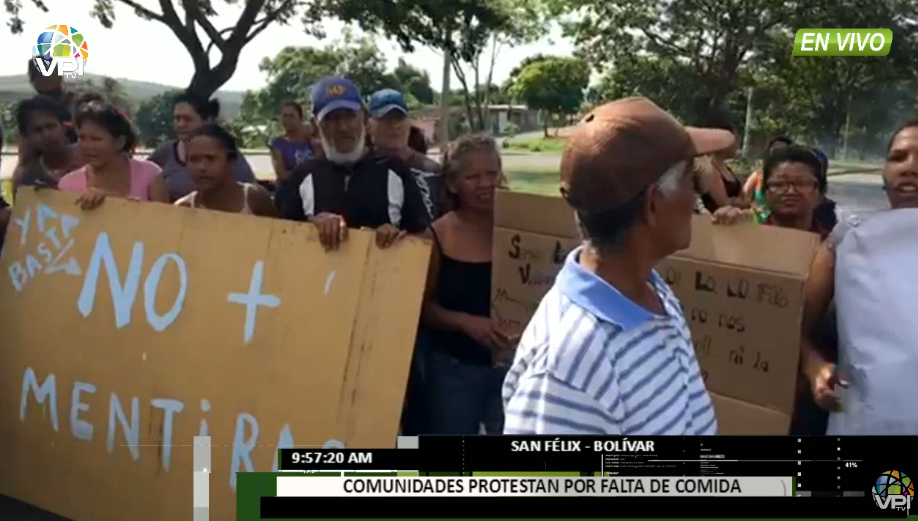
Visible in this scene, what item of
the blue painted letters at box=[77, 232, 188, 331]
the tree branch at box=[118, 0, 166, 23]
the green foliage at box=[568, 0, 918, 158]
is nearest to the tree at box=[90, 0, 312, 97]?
the tree branch at box=[118, 0, 166, 23]

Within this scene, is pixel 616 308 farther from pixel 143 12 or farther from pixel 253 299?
pixel 143 12

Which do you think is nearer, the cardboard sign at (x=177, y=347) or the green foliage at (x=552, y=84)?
the cardboard sign at (x=177, y=347)

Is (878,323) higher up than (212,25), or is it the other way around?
(212,25)

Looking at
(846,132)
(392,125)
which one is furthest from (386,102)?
(846,132)

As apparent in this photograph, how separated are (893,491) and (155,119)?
2655 millimetres

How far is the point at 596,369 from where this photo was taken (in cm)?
116

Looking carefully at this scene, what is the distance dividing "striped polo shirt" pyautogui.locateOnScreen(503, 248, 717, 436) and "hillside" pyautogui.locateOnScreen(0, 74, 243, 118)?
2.05 meters

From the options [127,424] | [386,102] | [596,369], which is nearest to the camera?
[596,369]

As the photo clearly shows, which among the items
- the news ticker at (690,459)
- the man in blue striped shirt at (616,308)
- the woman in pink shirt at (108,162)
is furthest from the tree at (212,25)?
the man in blue striped shirt at (616,308)

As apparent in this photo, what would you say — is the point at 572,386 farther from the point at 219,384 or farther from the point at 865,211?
the point at 219,384

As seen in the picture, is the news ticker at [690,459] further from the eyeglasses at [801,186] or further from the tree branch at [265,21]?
the tree branch at [265,21]

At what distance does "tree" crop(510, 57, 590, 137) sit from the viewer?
2344mm

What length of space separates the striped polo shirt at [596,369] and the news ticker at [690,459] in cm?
25

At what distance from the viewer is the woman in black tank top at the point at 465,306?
2.33 meters
